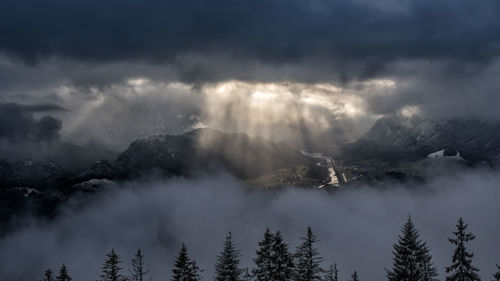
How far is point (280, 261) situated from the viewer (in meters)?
67.2

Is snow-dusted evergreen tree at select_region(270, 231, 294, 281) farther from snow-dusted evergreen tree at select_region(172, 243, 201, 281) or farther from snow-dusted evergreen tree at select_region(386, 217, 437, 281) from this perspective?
snow-dusted evergreen tree at select_region(386, 217, 437, 281)

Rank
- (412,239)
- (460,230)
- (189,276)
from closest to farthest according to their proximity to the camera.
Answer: (460,230)
(412,239)
(189,276)

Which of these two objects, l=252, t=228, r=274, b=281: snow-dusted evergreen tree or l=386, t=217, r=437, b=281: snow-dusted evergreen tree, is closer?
l=386, t=217, r=437, b=281: snow-dusted evergreen tree

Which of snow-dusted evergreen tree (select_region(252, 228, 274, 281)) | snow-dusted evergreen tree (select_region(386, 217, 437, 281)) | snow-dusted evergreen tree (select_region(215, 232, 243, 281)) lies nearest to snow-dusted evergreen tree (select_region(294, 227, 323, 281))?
snow-dusted evergreen tree (select_region(252, 228, 274, 281))

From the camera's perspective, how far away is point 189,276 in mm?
72125

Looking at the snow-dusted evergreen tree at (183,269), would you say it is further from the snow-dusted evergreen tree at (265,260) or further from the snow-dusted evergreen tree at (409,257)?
the snow-dusted evergreen tree at (409,257)

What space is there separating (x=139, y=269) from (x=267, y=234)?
3995 centimetres

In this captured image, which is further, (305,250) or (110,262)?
(110,262)

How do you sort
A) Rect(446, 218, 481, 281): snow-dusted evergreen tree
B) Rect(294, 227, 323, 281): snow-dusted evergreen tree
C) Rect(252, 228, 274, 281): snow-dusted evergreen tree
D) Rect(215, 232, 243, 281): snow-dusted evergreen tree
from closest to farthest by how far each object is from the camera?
Rect(446, 218, 481, 281): snow-dusted evergreen tree, Rect(252, 228, 274, 281): snow-dusted evergreen tree, Rect(294, 227, 323, 281): snow-dusted evergreen tree, Rect(215, 232, 243, 281): snow-dusted evergreen tree

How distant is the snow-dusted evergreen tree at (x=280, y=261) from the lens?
219 ft

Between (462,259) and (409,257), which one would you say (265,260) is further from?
(462,259)

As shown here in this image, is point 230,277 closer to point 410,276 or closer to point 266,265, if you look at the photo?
point 266,265

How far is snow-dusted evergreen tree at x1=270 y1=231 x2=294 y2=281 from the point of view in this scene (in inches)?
2630

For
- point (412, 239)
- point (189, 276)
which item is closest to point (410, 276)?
point (412, 239)
